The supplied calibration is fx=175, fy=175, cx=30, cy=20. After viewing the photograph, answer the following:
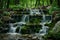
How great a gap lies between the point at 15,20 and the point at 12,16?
3.38 ft

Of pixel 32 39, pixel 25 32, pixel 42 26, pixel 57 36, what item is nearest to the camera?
pixel 57 36

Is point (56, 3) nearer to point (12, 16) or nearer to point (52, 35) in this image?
point (12, 16)

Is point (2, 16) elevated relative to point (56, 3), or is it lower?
lower

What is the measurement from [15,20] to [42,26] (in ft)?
12.2

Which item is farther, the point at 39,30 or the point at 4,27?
the point at 4,27

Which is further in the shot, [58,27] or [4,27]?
[4,27]

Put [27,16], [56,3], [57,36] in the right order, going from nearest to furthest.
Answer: [57,36] < [56,3] < [27,16]

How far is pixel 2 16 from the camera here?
1766 centimetres

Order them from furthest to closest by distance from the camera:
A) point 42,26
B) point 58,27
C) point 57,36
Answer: point 42,26, point 58,27, point 57,36

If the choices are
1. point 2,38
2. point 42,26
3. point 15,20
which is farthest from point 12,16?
point 2,38

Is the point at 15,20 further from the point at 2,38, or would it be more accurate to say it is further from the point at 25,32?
the point at 2,38

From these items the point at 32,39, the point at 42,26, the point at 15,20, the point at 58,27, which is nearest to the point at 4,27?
the point at 15,20

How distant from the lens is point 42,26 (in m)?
14.9

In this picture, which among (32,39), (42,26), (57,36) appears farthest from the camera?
(42,26)
